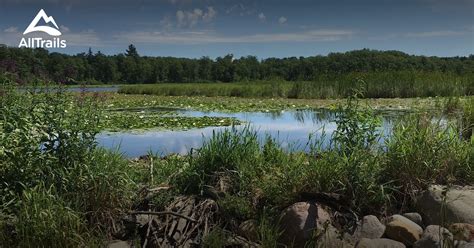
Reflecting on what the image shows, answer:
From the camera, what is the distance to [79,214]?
402cm

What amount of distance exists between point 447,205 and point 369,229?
676mm

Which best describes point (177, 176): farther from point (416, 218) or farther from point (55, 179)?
point (416, 218)

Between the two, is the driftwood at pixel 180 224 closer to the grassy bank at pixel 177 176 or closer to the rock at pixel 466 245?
the grassy bank at pixel 177 176

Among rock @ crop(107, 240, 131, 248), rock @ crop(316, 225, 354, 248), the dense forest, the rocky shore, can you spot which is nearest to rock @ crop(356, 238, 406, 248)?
the rocky shore

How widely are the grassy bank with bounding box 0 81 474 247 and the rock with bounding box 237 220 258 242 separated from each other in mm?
50

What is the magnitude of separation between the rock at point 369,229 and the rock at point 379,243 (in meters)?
0.12

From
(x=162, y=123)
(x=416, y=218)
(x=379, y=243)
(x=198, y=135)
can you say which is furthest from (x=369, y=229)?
(x=162, y=123)

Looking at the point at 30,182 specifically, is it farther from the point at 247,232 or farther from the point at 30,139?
the point at 247,232

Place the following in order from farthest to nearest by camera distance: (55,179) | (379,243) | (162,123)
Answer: (162,123), (55,179), (379,243)

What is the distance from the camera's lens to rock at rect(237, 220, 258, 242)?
396 centimetres

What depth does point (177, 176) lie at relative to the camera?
462cm

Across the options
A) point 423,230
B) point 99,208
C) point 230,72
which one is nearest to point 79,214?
point 99,208

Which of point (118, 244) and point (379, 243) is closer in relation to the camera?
point (379, 243)

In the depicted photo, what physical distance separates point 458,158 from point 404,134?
20.9 inches
